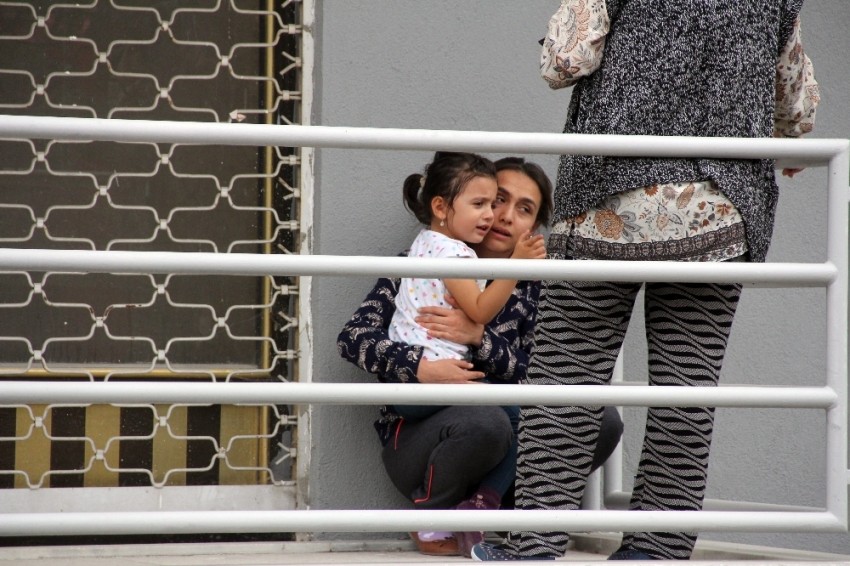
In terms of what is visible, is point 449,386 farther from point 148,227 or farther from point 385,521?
point 148,227

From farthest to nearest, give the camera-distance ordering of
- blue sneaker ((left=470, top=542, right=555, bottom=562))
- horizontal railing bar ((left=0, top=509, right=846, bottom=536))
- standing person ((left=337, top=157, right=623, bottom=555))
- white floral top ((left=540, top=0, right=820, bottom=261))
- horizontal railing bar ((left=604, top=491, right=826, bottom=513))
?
standing person ((left=337, top=157, right=623, bottom=555)) < horizontal railing bar ((left=604, top=491, right=826, bottom=513)) < blue sneaker ((left=470, top=542, right=555, bottom=562)) < white floral top ((left=540, top=0, right=820, bottom=261)) < horizontal railing bar ((left=0, top=509, right=846, bottom=536))

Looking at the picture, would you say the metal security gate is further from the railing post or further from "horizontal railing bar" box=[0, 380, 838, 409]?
the railing post

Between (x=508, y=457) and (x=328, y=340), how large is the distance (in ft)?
2.19

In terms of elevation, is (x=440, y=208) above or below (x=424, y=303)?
above

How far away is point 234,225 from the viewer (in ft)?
11.8

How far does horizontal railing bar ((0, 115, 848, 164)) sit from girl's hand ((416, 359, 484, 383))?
3.85 ft

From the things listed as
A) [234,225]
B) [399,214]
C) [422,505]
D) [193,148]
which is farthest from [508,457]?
[193,148]

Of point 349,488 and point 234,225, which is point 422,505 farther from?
point 234,225

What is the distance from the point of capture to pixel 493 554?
2627 mm

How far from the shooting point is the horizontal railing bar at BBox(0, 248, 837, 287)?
75.5 inches

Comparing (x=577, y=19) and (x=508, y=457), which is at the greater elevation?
(x=577, y=19)

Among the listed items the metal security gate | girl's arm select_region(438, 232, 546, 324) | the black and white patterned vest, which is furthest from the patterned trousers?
the metal security gate

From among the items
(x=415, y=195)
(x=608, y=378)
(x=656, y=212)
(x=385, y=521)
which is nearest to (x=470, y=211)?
(x=415, y=195)

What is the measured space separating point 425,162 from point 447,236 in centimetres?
38
